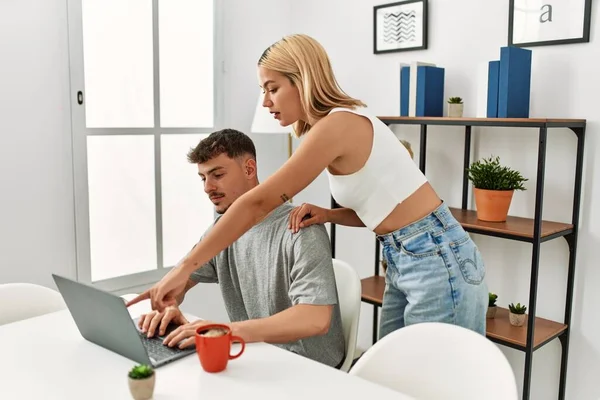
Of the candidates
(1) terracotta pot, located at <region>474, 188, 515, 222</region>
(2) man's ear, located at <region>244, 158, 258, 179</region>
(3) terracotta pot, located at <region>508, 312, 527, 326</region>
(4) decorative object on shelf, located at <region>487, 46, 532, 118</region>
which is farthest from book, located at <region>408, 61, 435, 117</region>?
(2) man's ear, located at <region>244, 158, 258, 179</region>

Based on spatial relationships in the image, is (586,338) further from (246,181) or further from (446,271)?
(246,181)

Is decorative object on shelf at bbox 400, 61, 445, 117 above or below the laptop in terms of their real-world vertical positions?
above

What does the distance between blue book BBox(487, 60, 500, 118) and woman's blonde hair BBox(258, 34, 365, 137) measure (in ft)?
2.95

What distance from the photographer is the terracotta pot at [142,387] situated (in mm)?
1021

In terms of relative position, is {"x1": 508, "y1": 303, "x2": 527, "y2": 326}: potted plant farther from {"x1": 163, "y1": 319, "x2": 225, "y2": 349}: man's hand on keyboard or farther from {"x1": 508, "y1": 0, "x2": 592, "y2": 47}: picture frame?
{"x1": 163, "y1": 319, "x2": 225, "y2": 349}: man's hand on keyboard

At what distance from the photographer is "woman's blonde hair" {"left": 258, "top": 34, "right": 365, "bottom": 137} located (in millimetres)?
1500

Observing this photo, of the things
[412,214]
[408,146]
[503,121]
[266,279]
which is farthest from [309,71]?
[408,146]

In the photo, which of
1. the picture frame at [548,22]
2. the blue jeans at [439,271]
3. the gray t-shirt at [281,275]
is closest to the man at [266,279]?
the gray t-shirt at [281,275]

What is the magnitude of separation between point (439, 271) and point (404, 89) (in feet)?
4.01

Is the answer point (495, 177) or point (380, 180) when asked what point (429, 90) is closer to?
point (495, 177)

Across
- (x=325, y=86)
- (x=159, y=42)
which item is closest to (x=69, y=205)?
(x=159, y=42)

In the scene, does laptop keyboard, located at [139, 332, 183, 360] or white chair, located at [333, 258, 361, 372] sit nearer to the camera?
laptop keyboard, located at [139, 332, 183, 360]

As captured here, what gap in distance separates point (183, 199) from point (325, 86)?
1640 millimetres

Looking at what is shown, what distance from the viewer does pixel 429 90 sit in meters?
2.50
